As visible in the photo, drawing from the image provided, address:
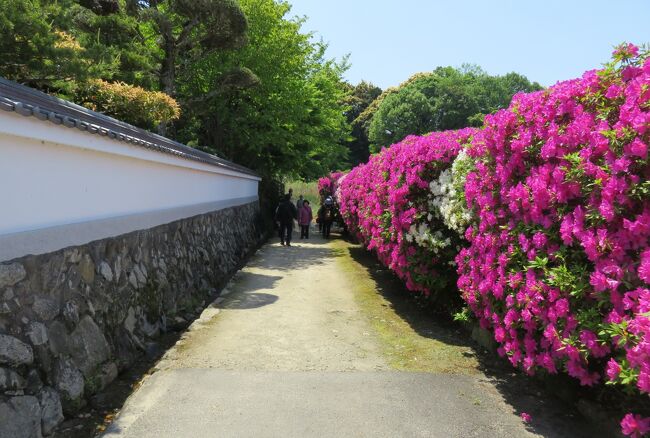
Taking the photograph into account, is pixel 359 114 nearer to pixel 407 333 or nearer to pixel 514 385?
pixel 407 333

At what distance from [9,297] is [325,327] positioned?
12.6 ft

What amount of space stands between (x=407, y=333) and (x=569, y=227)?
A: 345 centimetres

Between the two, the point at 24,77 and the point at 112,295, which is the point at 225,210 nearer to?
the point at 24,77

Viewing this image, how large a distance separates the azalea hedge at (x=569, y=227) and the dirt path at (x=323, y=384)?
525 mm

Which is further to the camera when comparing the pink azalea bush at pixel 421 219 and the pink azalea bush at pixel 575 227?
the pink azalea bush at pixel 421 219

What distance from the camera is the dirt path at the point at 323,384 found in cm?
359

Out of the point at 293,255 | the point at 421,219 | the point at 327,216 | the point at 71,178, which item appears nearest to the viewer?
the point at 71,178

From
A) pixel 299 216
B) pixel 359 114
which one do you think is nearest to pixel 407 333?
pixel 299 216

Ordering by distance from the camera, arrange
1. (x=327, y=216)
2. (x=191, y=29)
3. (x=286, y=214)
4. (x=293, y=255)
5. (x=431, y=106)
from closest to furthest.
Answer: 1. (x=293, y=255)
2. (x=191, y=29)
3. (x=286, y=214)
4. (x=327, y=216)
5. (x=431, y=106)

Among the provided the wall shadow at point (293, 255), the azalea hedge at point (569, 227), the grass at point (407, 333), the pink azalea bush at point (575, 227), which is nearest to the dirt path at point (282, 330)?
the grass at point (407, 333)

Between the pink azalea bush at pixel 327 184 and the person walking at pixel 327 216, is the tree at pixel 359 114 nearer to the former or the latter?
the pink azalea bush at pixel 327 184

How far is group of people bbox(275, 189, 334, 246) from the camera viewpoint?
50.3ft

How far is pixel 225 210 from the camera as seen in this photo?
12.1 metres

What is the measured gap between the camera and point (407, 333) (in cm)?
625
